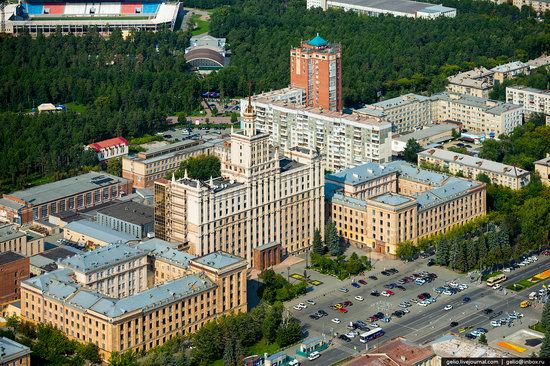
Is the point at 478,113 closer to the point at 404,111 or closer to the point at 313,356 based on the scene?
the point at 404,111

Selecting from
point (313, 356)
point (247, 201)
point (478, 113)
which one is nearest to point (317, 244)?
point (247, 201)

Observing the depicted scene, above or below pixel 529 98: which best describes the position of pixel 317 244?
below

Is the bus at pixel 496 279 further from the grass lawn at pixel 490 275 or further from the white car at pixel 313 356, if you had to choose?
the white car at pixel 313 356

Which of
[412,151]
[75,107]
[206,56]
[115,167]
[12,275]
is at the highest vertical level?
[206,56]

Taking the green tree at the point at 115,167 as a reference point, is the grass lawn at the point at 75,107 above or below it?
above

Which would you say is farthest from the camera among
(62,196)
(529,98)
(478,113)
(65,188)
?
(529,98)

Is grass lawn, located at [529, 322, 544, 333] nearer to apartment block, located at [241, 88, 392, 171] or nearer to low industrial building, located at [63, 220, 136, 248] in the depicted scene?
low industrial building, located at [63, 220, 136, 248]

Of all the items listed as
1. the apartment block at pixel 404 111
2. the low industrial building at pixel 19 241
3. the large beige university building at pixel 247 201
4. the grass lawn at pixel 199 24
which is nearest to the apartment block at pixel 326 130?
the apartment block at pixel 404 111
